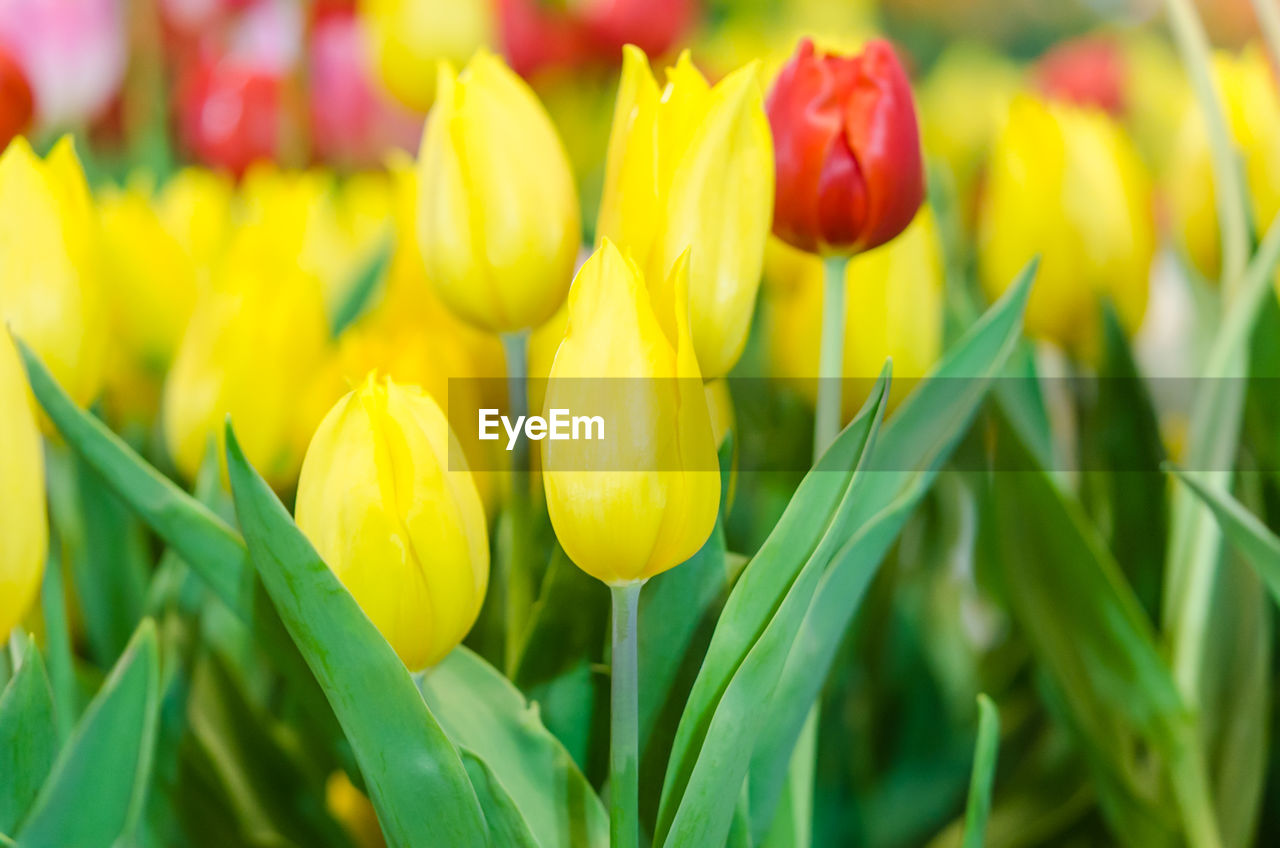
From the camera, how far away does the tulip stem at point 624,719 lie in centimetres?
19

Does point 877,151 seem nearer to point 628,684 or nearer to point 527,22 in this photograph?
point 628,684

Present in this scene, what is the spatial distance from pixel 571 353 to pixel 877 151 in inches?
3.7

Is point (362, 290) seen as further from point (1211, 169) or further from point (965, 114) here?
point (965, 114)

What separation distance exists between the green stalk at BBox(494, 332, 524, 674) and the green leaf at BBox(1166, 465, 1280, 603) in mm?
147

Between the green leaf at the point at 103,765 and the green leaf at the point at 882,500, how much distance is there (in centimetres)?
13

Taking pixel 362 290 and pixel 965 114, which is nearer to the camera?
pixel 362 290

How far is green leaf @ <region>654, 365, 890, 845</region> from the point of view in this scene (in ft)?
0.61

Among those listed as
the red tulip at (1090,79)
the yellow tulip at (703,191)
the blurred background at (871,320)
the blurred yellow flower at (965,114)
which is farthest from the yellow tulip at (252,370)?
the red tulip at (1090,79)

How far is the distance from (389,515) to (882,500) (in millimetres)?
110

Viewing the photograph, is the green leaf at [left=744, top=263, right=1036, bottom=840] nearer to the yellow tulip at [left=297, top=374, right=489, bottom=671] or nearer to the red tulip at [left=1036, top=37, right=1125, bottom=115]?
the yellow tulip at [left=297, top=374, right=489, bottom=671]

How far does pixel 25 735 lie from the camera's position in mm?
201

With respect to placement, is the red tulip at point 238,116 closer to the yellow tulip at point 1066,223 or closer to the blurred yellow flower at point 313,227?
the blurred yellow flower at point 313,227

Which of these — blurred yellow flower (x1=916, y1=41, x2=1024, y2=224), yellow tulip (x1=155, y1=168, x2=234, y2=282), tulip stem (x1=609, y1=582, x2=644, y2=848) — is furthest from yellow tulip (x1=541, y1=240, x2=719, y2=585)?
blurred yellow flower (x1=916, y1=41, x2=1024, y2=224)

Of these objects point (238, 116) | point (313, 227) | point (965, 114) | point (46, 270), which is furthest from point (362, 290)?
point (965, 114)
